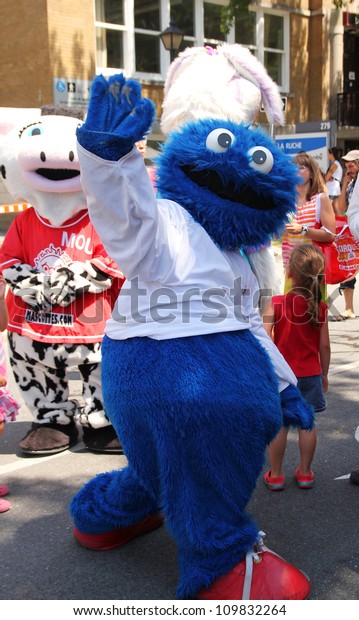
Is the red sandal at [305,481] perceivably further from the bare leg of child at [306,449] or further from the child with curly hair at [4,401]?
the child with curly hair at [4,401]

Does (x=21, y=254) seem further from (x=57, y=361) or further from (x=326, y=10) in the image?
(x=326, y=10)

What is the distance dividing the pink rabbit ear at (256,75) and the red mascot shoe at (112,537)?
2.59 metres

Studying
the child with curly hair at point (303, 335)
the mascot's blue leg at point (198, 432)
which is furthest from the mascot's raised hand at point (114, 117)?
the child with curly hair at point (303, 335)

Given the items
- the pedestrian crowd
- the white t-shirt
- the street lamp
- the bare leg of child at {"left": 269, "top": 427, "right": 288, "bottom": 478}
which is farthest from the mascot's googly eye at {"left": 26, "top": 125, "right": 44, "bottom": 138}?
the white t-shirt

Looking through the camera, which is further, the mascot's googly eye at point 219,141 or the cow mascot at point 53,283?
the cow mascot at point 53,283

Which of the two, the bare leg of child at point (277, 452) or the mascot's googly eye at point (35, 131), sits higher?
the mascot's googly eye at point (35, 131)

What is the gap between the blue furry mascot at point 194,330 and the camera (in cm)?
236

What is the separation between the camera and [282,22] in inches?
804

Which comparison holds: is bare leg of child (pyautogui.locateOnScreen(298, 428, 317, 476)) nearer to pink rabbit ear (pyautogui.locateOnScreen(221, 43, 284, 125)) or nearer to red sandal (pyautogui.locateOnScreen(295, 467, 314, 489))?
red sandal (pyautogui.locateOnScreen(295, 467, 314, 489))

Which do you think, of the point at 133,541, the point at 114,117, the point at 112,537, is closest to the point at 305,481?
the point at 133,541

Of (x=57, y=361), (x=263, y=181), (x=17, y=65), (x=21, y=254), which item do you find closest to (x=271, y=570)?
(x=263, y=181)

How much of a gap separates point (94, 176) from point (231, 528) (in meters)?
1.29

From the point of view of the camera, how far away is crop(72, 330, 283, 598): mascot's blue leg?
8.07 ft

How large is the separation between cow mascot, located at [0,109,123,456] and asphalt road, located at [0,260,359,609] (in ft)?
0.88
